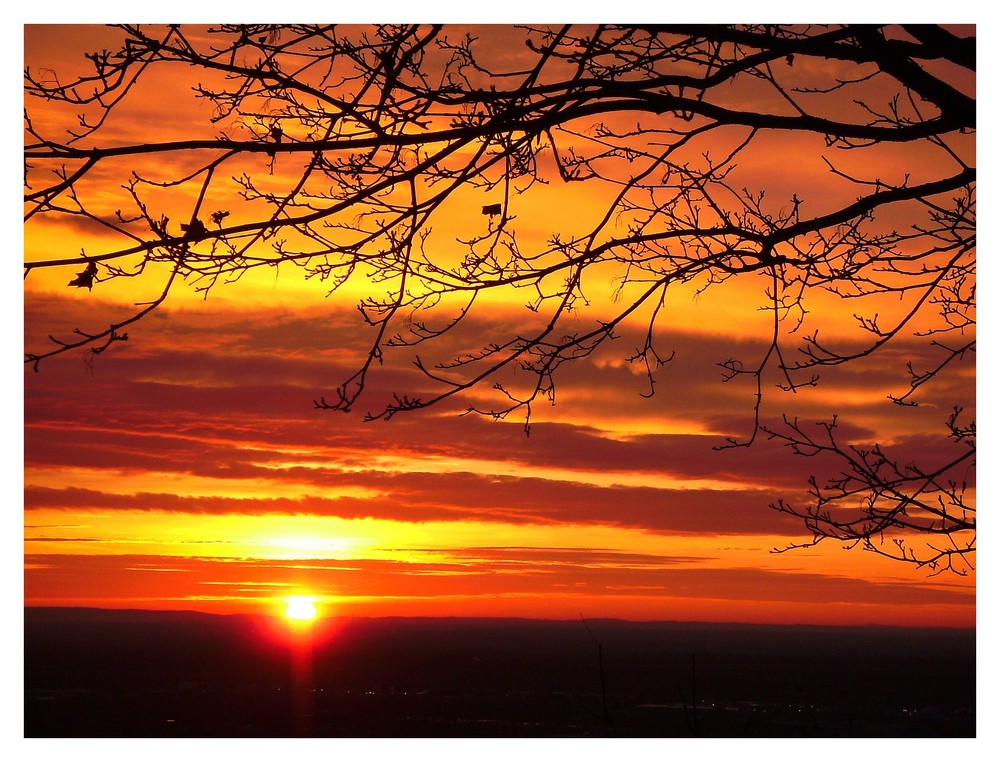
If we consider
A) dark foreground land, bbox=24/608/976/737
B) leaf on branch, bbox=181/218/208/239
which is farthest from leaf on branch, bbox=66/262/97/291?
dark foreground land, bbox=24/608/976/737

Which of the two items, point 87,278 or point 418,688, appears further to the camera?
point 418,688

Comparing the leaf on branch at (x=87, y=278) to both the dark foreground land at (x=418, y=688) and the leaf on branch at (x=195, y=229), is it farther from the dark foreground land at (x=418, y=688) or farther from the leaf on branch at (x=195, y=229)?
the dark foreground land at (x=418, y=688)

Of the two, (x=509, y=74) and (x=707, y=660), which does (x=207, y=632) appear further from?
(x=509, y=74)

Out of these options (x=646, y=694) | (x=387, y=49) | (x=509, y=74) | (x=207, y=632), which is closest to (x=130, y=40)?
(x=387, y=49)

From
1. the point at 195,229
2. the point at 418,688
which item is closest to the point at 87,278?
the point at 195,229

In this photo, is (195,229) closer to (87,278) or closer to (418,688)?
(87,278)

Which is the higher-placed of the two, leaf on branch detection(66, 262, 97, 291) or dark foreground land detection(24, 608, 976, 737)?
leaf on branch detection(66, 262, 97, 291)

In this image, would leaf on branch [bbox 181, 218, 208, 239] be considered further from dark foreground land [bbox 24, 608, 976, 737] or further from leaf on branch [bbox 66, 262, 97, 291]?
dark foreground land [bbox 24, 608, 976, 737]

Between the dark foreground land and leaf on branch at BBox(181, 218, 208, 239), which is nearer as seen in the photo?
leaf on branch at BBox(181, 218, 208, 239)
